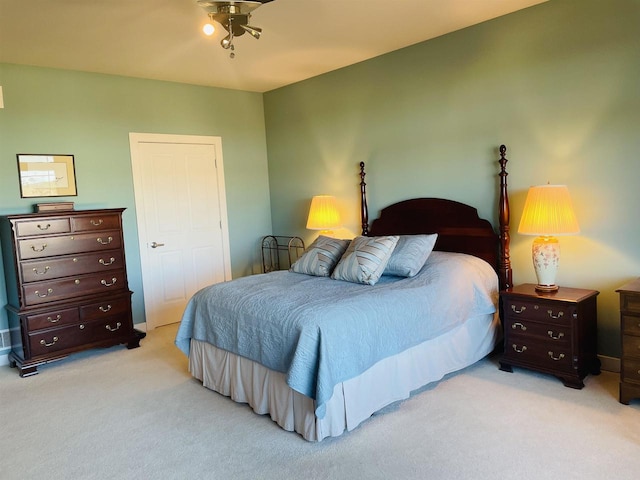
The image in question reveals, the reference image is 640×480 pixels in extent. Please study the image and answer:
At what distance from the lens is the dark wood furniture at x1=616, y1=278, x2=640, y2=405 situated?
104 inches

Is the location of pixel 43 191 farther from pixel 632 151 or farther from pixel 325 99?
pixel 632 151

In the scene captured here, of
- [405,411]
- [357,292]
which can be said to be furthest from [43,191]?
[405,411]

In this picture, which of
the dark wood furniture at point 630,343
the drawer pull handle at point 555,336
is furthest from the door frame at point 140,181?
the dark wood furniture at point 630,343

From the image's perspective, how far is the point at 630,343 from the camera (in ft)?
8.82

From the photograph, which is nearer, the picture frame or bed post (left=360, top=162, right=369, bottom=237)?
the picture frame

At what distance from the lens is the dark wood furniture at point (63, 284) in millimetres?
3764

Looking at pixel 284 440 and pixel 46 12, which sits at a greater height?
pixel 46 12

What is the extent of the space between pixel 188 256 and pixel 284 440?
121 inches

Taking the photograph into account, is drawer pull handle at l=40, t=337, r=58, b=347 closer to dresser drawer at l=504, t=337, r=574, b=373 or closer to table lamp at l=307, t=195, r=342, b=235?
table lamp at l=307, t=195, r=342, b=235

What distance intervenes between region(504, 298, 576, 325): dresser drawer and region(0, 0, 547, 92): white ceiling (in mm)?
2070

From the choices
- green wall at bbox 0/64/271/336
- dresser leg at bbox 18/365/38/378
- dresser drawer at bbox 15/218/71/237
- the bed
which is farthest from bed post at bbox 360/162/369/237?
dresser leg at bbox 18/365/38/378

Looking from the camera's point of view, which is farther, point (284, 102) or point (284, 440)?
point (284, 102)

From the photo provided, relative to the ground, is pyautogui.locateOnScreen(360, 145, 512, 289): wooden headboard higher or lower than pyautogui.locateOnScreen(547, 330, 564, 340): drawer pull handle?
higher

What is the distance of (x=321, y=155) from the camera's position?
5.13 meters
